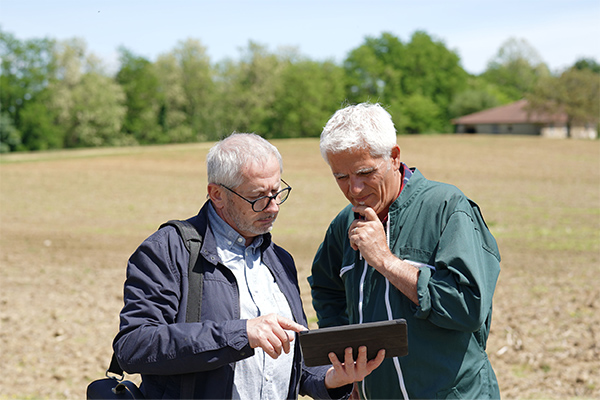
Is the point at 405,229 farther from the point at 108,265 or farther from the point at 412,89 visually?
the point at 412,89

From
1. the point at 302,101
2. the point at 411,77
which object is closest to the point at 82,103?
the point at 302,101

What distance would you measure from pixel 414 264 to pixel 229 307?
34.6 inches

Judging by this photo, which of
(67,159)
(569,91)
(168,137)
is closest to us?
(67,159)

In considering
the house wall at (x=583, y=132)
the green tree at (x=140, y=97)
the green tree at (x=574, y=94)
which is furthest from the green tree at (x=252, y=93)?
the house wall at (x=583, y=132)

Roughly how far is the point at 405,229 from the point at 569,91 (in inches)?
2362

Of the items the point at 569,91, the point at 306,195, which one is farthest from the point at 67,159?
the point at 569,91

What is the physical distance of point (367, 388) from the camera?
9.77 ft

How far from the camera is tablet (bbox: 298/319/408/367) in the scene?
7.78 ft

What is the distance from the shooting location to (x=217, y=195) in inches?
112

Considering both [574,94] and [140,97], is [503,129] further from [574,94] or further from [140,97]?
[140,97]

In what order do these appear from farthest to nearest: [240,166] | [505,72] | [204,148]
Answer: [505,72], [204,148], [240,166]

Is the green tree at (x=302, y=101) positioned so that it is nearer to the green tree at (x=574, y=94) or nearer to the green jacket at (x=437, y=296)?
the green tree at (x=574, y=94)

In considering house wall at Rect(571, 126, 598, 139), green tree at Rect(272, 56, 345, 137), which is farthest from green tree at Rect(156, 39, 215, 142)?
house wall at Rect(571, 126, 598, 139)

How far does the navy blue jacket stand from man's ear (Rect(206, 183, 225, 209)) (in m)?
0.12
